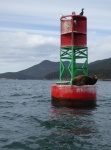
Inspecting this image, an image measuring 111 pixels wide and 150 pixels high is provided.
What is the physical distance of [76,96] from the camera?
3050cm

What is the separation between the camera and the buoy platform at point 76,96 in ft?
99.9

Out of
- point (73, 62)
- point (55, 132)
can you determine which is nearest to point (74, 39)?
point (73, 62)

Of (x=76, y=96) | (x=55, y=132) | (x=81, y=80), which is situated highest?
(x=81, y=80)

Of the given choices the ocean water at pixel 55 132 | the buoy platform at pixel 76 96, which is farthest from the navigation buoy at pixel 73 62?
the ocean water at pixel 55 132

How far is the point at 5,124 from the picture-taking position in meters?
20.4

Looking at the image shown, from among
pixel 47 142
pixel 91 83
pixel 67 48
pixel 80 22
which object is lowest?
pixel 47 142

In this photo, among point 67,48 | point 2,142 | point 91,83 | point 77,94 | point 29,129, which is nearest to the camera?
point 2,142

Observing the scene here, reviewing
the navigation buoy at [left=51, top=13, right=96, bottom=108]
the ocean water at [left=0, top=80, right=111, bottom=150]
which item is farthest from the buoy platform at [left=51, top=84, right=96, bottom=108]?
the ocean water at [left=0, top=80, right=111, bottom=150]

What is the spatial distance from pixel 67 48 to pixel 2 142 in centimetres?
2076

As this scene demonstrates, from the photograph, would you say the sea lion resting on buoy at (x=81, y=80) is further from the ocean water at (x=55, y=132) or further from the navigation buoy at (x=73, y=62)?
the ocean water at (x=55, y=132)

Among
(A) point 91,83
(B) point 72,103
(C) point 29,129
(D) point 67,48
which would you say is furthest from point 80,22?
(C) point 29,129

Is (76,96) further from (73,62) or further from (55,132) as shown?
(55,132)

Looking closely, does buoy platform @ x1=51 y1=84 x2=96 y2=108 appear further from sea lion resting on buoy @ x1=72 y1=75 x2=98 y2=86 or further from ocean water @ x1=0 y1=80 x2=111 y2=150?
ocean water @ x1=0 y1=80 x2=111 y2=150

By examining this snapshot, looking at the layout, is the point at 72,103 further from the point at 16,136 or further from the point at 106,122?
the point at 16,136
